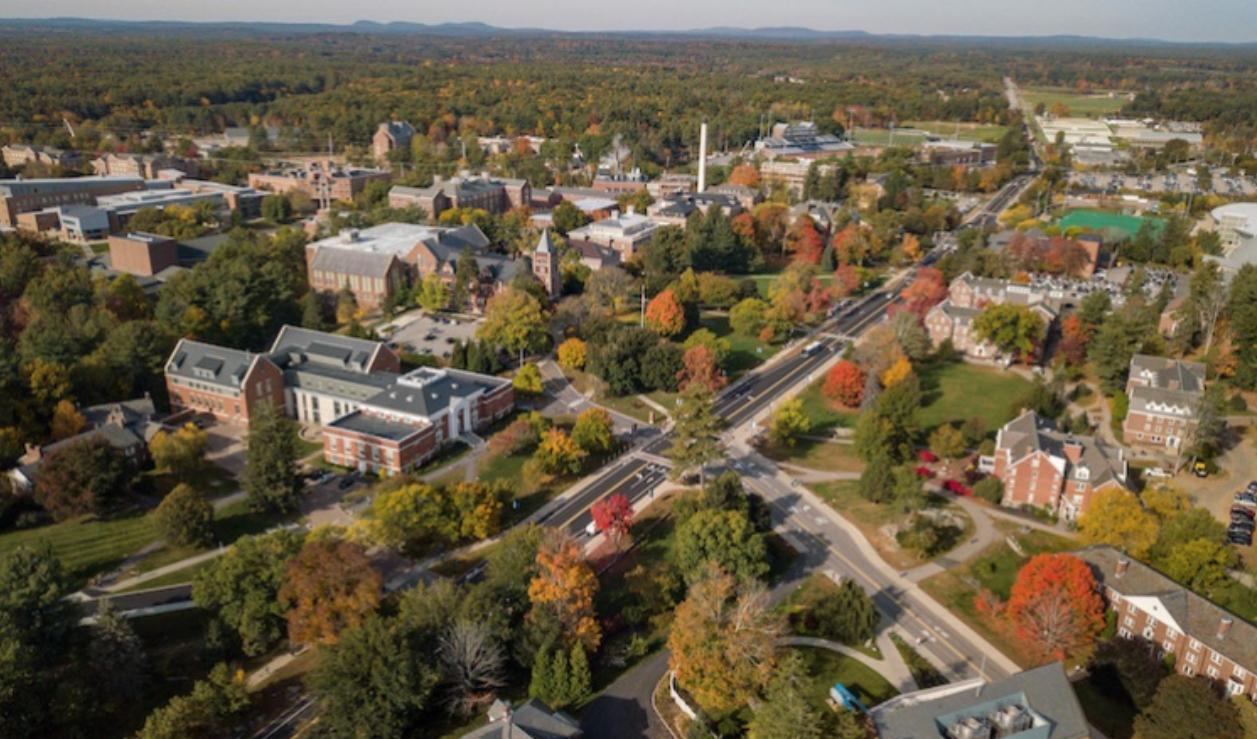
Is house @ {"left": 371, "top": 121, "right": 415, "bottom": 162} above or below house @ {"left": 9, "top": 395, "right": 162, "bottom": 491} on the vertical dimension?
above

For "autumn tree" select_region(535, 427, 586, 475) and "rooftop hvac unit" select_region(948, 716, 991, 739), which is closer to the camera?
"rooftop hvac unit" select_region(948, 716, 991, 739)

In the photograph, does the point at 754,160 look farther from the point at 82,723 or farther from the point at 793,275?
the point at 82,723

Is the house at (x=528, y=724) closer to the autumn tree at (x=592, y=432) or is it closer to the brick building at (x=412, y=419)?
the brick building at (x=412, y=419)

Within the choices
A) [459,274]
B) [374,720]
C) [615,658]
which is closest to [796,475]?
[615,658]

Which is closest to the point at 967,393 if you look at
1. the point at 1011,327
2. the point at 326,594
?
the point at 1011,327

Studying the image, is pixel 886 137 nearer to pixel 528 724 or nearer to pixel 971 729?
pixel 971 729

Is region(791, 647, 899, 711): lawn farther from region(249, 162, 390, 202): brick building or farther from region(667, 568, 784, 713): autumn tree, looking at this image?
region(249, 162, 390, 202): brick building

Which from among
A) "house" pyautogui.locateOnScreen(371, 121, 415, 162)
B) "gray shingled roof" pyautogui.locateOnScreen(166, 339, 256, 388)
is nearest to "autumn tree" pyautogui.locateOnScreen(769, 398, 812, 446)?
"gray shingled roof" pyautogui.locateOnScreen(166, 339, 256, 388)
